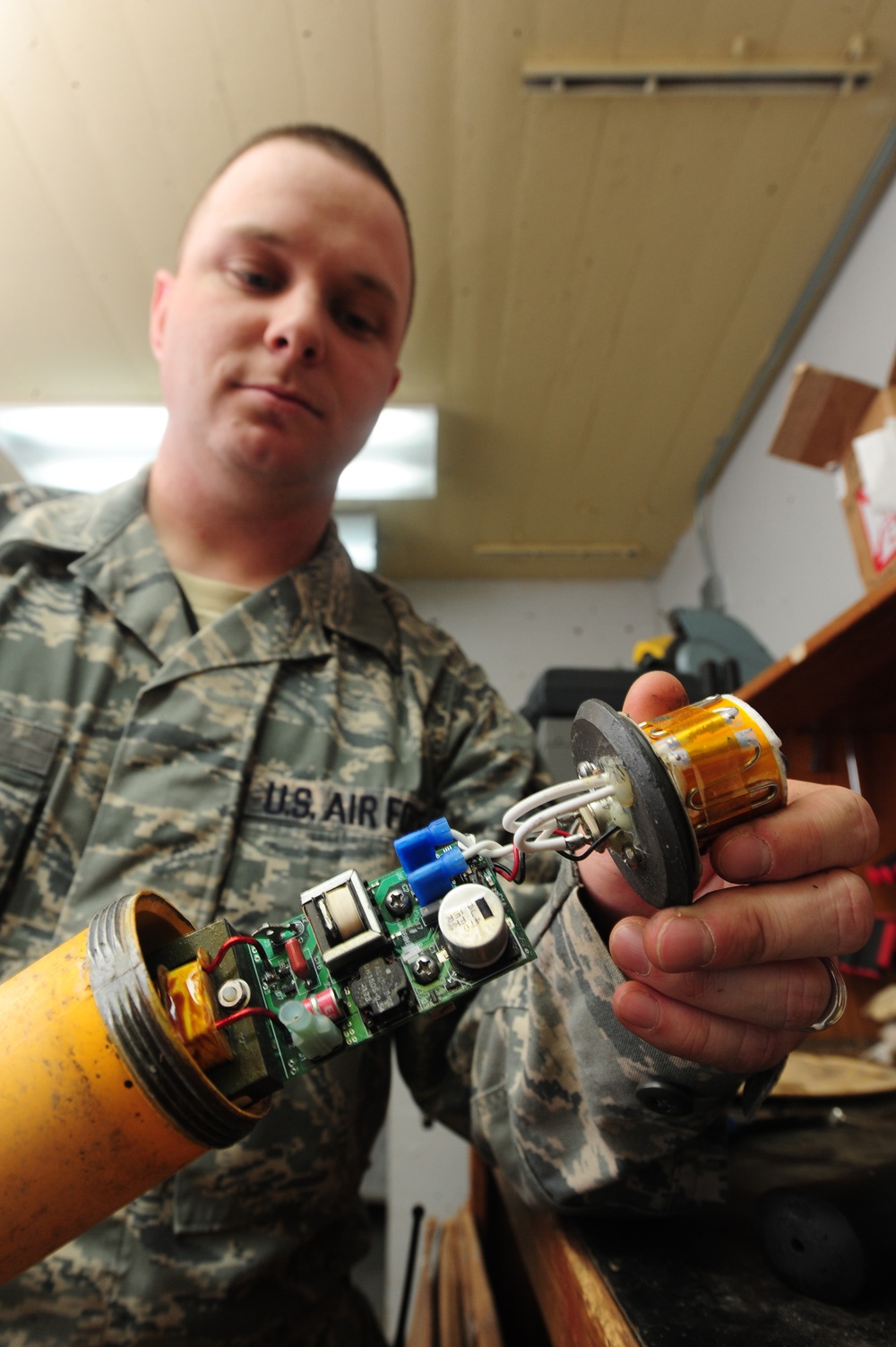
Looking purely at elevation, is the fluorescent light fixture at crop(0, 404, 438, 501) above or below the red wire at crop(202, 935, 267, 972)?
above

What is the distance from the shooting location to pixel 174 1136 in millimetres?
378

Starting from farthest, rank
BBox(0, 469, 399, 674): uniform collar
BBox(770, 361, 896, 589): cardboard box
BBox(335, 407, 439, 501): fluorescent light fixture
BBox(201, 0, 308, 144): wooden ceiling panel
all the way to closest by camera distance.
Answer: BBox(335, 407, 439, 501): fluorescent light fixture → BBox(201, 0, 308, 144): wooden ceiling panel → BBox(770, 361, 896, 589): cardboard box → BBox(0, 469, 399, 674): uniform collar

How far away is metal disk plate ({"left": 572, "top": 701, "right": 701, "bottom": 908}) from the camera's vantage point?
0.36 meters

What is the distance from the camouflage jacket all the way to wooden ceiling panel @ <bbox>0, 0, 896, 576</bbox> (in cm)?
86

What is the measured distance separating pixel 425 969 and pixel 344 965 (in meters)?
0.05

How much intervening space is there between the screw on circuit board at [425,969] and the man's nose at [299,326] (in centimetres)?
72

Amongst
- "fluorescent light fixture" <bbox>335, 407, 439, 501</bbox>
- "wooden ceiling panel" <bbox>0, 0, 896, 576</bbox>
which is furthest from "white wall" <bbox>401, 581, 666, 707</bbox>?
"wooden ceiling panel" <bbox>0, 0, 896, 576</bbox>

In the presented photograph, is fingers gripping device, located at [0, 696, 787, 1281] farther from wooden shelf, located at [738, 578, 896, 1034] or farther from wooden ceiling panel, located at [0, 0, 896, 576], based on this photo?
wooden ceiling panel, located at [0, 0, 896, 576]

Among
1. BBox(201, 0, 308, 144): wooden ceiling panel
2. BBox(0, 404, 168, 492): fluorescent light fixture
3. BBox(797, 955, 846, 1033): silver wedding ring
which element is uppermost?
BBox(0, 404, 168, 492): fluorescent light fixture

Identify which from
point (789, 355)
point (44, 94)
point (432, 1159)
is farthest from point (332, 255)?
point (432, 1159)

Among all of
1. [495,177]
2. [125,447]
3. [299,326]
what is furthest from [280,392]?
[125,447]

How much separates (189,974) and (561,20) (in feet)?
4.88

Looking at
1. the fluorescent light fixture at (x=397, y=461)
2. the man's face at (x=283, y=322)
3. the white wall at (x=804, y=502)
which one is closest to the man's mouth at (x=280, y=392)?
the man's face at (x=283, y=322)

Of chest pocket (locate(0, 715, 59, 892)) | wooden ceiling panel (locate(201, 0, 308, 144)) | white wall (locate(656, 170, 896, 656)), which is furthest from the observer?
white wall (locate(656, 170, 896, 656))
